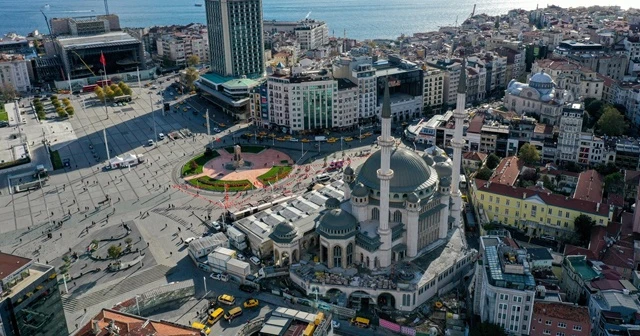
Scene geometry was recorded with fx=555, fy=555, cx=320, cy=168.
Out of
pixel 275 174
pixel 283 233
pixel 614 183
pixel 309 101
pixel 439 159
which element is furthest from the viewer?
pixel 309 101

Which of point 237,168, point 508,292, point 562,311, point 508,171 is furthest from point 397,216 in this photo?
point 237,168

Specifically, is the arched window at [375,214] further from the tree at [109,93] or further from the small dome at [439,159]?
the tree at [109,93]

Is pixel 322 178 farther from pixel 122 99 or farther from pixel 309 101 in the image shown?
pixel 122 99

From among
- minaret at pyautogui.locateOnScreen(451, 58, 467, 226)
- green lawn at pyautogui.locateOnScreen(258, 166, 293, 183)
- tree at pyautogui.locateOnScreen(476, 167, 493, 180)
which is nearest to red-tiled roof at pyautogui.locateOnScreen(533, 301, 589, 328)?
minaret at pyautogui.locateOnScreen(451, 58, 467, 226)

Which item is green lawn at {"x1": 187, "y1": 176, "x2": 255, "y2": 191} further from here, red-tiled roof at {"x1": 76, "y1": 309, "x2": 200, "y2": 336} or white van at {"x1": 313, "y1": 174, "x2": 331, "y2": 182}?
red-tiled roof at {"x1": 76, "y1": 309, "x2": 200, "y2": 336}

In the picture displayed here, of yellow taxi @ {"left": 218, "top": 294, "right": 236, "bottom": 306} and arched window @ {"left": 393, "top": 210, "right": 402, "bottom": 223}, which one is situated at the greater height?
arched window @ {"left": 393, "top": 210, "right": 402, "bottom": 223}
